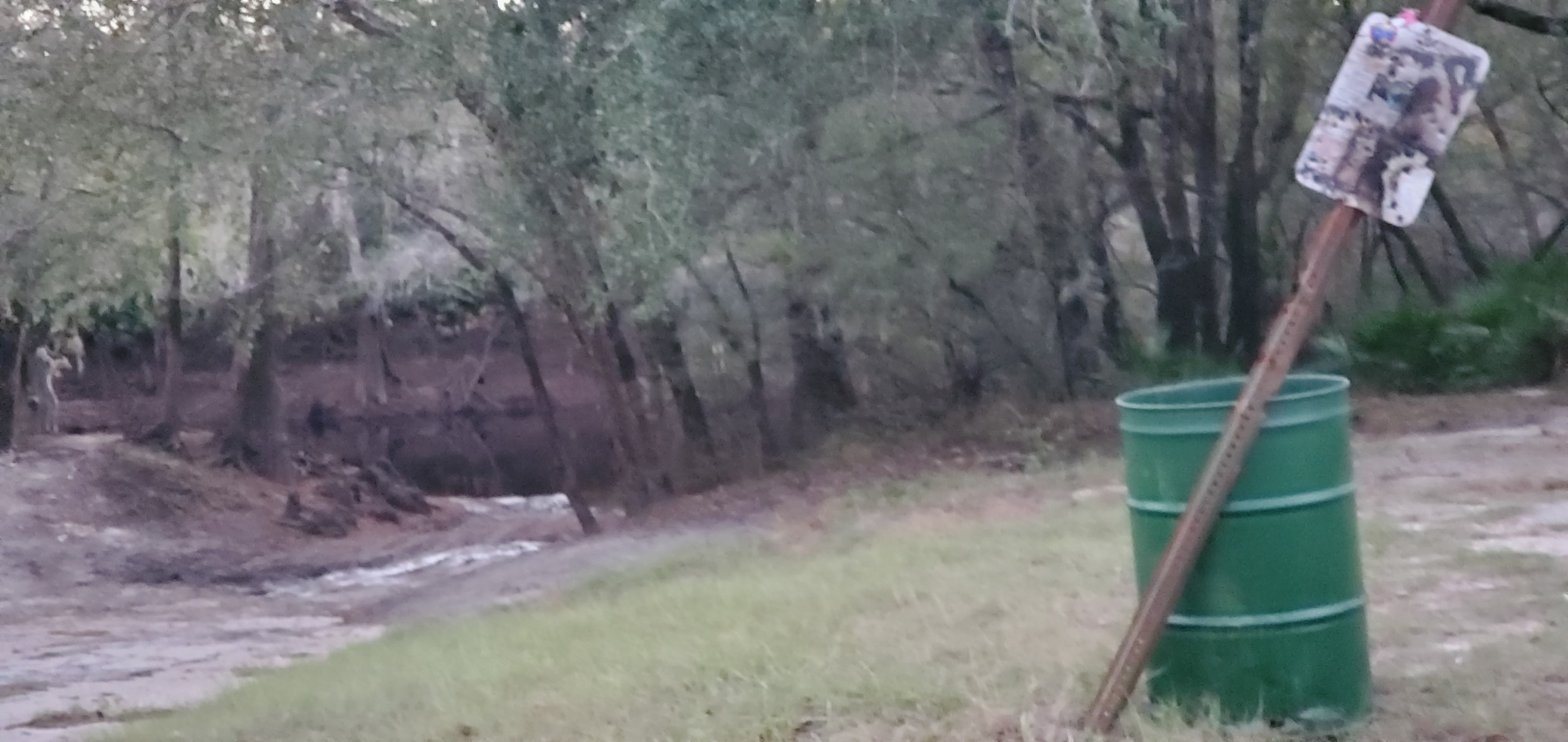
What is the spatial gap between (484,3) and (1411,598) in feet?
19.5

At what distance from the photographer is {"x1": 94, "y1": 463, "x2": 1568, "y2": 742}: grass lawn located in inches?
172

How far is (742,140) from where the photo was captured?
984 cm

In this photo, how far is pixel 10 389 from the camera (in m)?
20.5

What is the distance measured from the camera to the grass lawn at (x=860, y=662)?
438 centimetres

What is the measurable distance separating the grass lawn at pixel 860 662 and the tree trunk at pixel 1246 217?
227 inches

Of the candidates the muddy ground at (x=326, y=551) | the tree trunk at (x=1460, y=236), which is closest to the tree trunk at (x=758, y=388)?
the muddy ground at (x=326, y=551)

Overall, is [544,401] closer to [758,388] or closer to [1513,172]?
[758,388]

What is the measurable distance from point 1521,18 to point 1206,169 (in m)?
2.63

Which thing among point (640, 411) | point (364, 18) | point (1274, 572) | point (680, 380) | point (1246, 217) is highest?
point (364, 18)

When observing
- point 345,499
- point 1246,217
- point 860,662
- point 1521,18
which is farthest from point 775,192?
point 345,499

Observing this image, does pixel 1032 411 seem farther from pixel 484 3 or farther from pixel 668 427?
pixel 484 3

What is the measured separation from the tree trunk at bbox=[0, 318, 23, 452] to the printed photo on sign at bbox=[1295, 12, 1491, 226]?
19.6 metres

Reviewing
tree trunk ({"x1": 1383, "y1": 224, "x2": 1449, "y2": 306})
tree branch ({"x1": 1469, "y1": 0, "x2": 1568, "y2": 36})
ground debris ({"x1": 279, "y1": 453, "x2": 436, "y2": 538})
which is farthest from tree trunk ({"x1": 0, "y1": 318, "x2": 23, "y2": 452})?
tree branch ({"x1": 1469, "y1": 0, "x2": 1568, "y2": 36})

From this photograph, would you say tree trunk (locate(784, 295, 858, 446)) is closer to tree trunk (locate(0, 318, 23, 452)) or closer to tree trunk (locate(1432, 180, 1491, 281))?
tree trunk (locate(1432, 180, 1491, 281))
